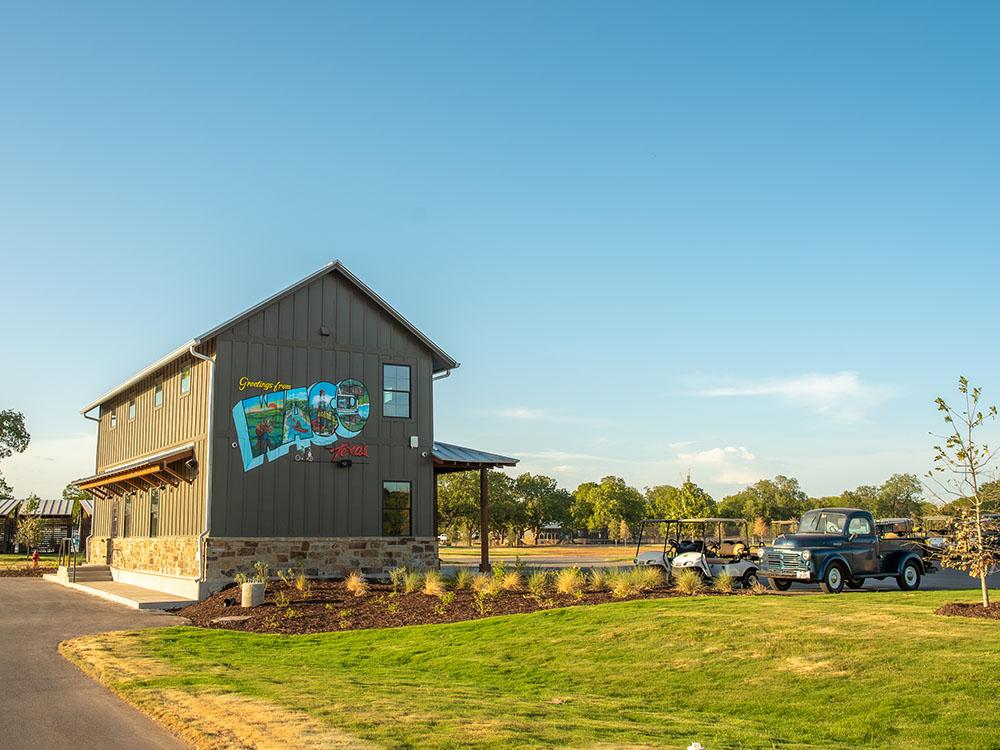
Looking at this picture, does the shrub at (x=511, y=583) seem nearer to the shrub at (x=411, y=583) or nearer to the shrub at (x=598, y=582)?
the shrub at (x=598, y=582)

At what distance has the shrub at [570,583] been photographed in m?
19.1

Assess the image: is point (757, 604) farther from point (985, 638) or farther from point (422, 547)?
point (422, 547)

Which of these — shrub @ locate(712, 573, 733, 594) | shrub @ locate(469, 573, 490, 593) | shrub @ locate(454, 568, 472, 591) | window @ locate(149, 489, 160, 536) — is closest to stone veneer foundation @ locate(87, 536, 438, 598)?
window @ locate(149, 489, 160, 536)

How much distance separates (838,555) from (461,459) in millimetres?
10765

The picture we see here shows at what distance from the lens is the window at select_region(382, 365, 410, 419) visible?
26906 millimetres

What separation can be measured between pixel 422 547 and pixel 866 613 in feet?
47.6

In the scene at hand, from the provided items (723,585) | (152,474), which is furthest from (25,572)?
(723,585)

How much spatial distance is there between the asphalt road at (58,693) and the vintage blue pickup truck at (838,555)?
526 inches

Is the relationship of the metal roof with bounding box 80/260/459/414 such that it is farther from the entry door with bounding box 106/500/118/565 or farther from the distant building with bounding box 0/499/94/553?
the distant building with bounding box 0/499/94/553

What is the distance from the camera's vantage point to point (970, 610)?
14.2 meters

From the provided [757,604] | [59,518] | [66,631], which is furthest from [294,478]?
[59,518]

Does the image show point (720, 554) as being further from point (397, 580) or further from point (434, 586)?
point (397, 580)

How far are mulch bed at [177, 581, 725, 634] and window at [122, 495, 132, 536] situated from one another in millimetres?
11980

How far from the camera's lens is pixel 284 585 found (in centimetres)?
2234
